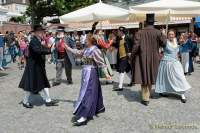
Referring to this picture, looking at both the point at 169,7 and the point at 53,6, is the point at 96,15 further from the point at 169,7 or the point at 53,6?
the point at 53,6

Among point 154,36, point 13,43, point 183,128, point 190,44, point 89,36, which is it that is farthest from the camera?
point 13,43

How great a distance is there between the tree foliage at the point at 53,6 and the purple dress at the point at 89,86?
35.7m

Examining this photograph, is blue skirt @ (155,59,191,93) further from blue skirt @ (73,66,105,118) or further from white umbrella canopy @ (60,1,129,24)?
white umbrella canopy @ (60,1,129,24)

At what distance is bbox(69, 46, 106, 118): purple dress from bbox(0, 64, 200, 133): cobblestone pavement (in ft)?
0.96

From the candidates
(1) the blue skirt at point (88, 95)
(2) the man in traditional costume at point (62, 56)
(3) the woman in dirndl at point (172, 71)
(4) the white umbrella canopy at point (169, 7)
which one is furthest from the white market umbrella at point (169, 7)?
(1) the blue skirt at point (88, 95)

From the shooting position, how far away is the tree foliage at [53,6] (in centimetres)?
4291

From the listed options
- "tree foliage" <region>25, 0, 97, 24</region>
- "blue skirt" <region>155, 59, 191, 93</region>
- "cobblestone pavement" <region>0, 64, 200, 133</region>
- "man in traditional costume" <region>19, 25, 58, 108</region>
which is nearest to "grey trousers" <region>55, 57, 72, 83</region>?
"cobblestone pavement" <region>0, 64, 200, 133</region>

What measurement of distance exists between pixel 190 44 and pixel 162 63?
5.81 m

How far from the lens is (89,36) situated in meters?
7.73

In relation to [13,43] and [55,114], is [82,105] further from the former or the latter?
[13,43]

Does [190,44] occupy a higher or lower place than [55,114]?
higher

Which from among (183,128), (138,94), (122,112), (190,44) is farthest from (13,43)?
(183,128)

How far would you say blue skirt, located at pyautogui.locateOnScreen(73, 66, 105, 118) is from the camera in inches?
297

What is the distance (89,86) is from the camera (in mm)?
7598
